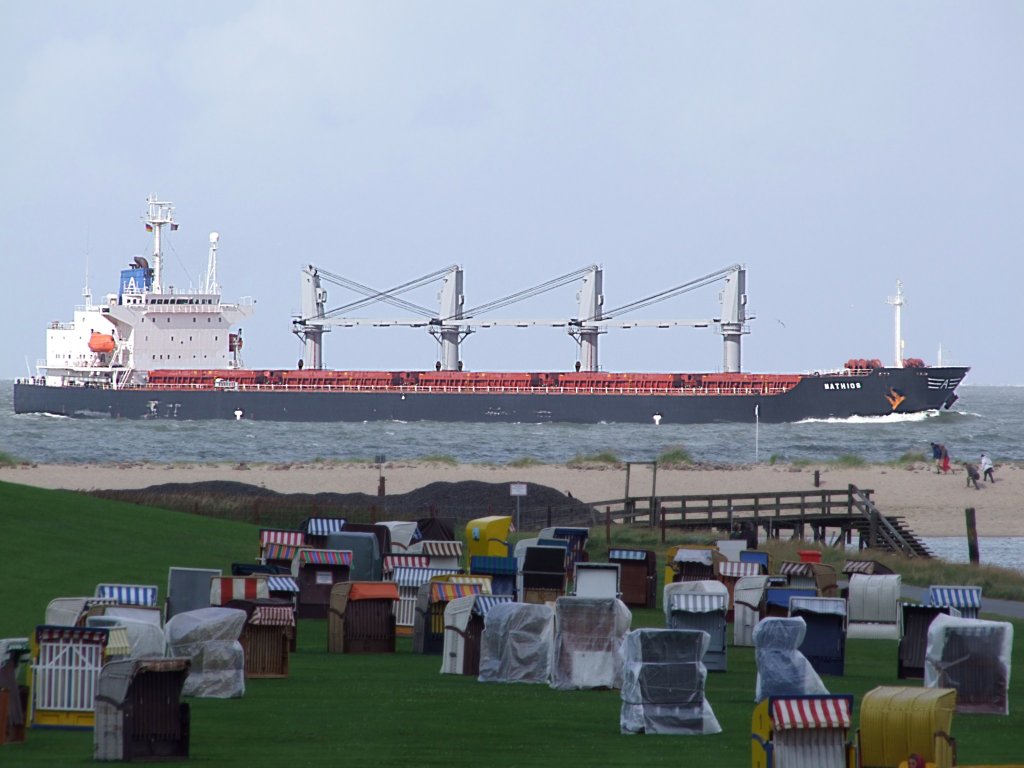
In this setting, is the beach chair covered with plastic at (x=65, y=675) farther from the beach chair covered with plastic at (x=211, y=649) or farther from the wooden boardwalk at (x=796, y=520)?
the wooden boardwalk at (x=796, y=520)

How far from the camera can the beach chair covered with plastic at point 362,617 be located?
1247 centimetres

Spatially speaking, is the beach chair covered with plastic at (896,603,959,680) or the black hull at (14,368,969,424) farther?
the black hull at (14,368,969,424)

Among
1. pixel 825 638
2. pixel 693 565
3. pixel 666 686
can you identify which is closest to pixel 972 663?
pixel 825 638

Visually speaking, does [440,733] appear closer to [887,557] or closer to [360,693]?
[360,693]

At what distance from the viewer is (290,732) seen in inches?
338

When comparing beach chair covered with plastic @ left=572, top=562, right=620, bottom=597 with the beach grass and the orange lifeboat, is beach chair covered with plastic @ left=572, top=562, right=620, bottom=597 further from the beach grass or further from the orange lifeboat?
the orange lifeboat

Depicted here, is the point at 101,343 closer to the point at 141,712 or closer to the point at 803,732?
the point at 141,712

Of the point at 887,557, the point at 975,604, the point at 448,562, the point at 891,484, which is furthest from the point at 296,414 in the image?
the point at 975,604

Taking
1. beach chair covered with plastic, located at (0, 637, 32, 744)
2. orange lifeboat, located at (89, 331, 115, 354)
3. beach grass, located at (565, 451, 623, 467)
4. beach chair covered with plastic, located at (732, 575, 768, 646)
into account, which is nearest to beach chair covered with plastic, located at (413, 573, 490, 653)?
beach chair covered with plastic, located at (732, 575, 768, 646)

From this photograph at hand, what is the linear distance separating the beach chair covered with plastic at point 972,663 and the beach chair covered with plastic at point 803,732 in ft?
8.38

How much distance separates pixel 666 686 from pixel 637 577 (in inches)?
324

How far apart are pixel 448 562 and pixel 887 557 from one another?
10.3 metres

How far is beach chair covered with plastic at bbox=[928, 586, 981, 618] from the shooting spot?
12234mm

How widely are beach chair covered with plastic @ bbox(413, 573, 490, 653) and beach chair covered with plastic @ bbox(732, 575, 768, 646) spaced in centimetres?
226
